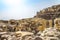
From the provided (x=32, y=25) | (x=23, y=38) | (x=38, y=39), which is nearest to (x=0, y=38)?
(x=23, y=38)

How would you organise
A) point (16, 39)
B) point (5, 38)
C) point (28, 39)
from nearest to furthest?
point (28, 39), point (16, 39), point (5, 38)

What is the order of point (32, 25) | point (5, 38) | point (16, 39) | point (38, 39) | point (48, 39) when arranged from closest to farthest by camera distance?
point (48, 39) < point (38, 39) < point (16, 39) < point (5, 38) < point (32, 25)

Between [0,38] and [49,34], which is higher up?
[49,34]

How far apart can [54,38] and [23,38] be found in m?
2.98

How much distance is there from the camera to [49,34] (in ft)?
31.3

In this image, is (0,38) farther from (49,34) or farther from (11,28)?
(11,28)

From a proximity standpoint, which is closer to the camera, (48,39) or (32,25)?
(48,39)

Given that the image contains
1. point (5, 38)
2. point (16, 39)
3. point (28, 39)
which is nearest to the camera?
point (28, 39)

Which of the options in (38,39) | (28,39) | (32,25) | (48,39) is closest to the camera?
(48,39)

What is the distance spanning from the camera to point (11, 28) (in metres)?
31.4

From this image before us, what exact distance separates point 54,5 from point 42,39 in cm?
4062

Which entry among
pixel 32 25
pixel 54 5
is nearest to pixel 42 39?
pixel 32 25

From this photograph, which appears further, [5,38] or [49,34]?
[5,38]

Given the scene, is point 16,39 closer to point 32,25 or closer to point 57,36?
point 57,36
